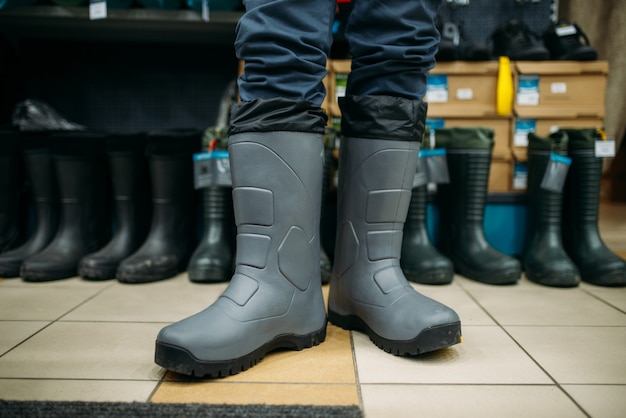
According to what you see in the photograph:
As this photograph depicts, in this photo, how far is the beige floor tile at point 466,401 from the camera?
24.2 inches

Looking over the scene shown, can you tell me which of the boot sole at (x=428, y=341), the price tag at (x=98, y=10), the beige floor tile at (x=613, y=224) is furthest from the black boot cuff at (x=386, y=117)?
the beige floor tile at (x=613, y=224)

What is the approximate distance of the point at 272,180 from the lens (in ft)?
2.52

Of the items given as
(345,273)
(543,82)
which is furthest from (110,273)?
(543,82)

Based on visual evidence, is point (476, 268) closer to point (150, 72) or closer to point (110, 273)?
point (110, 273)

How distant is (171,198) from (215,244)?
20cm

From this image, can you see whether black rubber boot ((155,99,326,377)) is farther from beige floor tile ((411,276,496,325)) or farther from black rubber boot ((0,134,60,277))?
black rubber boot ((0,134,60,277))

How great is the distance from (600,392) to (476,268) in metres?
0.68

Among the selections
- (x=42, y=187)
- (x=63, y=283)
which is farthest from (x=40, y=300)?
(x=42, y=187)

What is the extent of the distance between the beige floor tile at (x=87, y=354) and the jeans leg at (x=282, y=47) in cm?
44

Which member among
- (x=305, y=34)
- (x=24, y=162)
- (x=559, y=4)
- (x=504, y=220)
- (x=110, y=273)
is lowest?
(x=110, y=273)

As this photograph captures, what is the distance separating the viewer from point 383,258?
879 mm

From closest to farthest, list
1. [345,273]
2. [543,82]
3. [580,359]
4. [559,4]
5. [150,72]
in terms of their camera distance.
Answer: [580,359]
[345,273]
[543,82]
[150,72]
[559,4]

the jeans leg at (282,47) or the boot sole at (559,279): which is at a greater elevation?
the jeans leg at (282,47)

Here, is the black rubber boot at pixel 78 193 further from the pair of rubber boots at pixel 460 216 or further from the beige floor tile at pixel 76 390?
the pair of rubber boots at pixel 460 216
